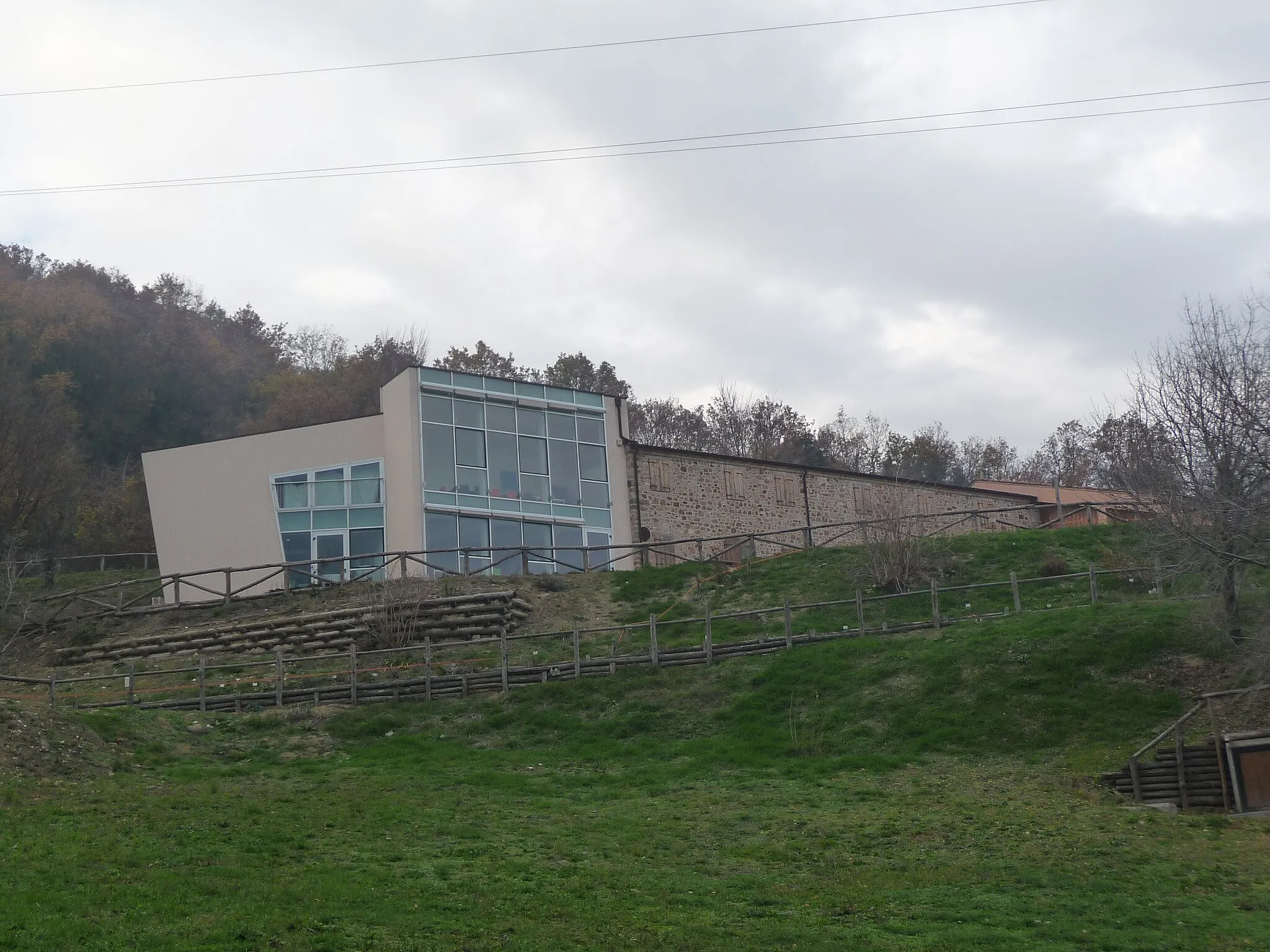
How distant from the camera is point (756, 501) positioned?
45188 millimetres

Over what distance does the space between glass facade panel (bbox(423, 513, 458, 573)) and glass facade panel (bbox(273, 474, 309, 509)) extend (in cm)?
429

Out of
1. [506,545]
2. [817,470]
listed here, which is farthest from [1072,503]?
[506,545]

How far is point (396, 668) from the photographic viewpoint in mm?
28438

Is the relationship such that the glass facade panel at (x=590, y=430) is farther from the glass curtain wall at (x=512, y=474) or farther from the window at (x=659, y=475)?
the window at (x=659, y=475)

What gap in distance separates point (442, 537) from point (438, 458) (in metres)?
2.45

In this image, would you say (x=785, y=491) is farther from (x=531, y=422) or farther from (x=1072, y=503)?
(x=1072, y=503)

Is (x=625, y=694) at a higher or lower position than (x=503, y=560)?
lower

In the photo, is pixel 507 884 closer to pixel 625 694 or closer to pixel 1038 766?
pixel 1038 766

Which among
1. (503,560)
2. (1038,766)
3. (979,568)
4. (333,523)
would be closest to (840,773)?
(1038,766)

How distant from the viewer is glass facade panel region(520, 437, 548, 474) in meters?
40.9

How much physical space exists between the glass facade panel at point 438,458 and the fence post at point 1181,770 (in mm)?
24102

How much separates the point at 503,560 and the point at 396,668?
27.6 feet

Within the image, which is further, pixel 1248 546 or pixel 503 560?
pixel 503 560

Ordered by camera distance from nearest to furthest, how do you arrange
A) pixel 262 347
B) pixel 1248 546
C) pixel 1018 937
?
pixel 1018 937, pixel 1248 546, pixel 262 347
